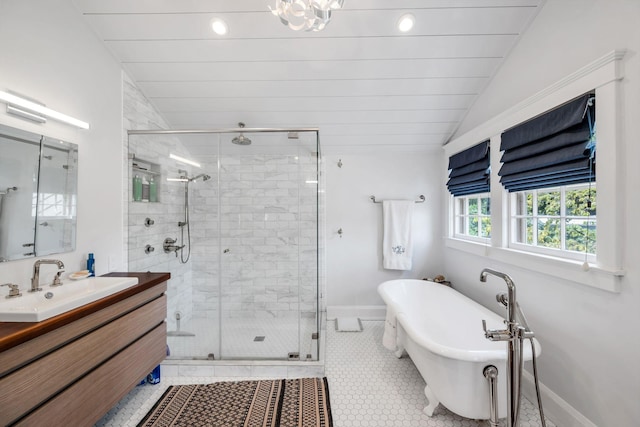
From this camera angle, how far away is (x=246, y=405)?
5.91ft

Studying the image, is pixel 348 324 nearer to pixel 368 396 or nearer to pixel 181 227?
pixel 368 396

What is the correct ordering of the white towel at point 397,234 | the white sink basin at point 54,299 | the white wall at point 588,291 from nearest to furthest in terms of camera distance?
the white sink basin at point 54,299
the white wall at point 588,291
the white towel at point 397,234

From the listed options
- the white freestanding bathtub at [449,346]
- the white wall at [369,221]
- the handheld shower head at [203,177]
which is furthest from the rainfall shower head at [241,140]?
the white freestanding bathtub at [449,346]

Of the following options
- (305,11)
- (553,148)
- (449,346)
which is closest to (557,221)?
(553,148)

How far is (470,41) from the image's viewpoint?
2.01 meters

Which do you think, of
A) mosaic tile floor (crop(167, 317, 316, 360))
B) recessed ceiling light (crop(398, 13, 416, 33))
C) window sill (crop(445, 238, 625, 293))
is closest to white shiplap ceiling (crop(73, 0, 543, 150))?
recessed ceiling light (crop(398, 13, 416, 33))

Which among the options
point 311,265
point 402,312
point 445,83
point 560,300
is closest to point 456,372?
point 402,312

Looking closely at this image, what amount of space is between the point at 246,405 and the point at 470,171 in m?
2.79

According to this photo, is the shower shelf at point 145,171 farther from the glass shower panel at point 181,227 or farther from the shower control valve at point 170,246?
the shower control valve at point 170,246

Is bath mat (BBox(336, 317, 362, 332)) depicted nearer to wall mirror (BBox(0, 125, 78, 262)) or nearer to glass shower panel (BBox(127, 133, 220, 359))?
glass shower panel (BBox(127, 133, 220, 359))

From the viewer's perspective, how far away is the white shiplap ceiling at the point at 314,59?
1.87 meters

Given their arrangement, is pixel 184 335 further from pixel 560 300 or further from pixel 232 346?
pixel 560 300

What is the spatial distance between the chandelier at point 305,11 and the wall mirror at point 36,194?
1.60 m

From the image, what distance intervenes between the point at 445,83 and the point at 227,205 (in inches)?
94.5
